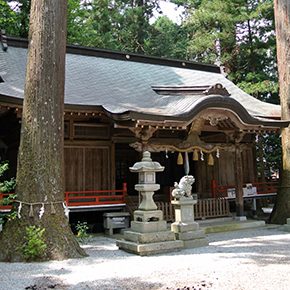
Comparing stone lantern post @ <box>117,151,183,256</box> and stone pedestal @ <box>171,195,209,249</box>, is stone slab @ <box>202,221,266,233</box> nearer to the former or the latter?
stone pedestal @ <box>171,195,209,249</box>

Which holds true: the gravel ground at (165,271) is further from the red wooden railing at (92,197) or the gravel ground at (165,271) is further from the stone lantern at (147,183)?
the red wooden railing at (92,197)

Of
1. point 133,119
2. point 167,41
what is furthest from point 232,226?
point 167,41

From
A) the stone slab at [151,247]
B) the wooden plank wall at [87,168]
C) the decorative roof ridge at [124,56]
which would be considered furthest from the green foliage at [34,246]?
the decorative roof ridge at [124,56]

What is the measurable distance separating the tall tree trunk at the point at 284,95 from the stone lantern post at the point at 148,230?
5.42 m

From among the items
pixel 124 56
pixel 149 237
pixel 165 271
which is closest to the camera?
pixel 165 271

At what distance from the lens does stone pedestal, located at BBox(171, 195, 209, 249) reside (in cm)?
725

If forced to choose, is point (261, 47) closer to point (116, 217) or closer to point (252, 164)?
point (252, 164)

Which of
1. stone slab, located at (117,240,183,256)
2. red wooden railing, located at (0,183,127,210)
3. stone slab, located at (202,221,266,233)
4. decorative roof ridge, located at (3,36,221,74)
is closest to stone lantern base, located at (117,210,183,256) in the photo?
stone slab, located at (117,240,183,256)

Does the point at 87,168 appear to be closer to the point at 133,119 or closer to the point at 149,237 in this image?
the point at 133,119

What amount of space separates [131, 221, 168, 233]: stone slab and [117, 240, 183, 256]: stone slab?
302 millimetres

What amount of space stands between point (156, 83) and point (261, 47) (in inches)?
414

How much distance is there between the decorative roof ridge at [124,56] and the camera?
43.0ft

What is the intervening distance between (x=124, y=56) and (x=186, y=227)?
392 inches

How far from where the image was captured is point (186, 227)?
24.1 ft
